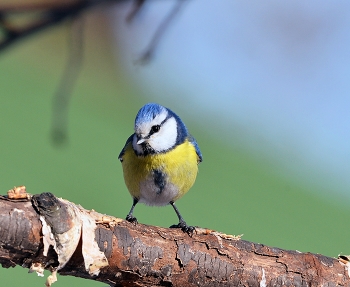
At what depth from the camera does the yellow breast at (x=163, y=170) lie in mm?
2609

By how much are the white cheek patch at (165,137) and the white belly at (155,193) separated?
146mm

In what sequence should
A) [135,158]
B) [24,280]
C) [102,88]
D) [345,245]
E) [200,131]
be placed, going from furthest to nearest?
[102,88] → [200,131] → [345,245] → [24,280] → [135,158]

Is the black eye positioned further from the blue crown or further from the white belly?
the white belly

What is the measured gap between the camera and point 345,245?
18.4 ft

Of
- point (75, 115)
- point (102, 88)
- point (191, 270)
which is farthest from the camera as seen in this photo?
point (102, 88)

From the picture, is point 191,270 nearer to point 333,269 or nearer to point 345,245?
point 333,269

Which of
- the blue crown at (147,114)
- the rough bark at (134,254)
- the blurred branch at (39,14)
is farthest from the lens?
the blue crown at (147,114)

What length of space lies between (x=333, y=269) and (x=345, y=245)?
12.1 ft

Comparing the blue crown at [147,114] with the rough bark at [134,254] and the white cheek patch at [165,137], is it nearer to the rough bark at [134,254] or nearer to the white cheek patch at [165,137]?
the white cheek patch at [165,137]

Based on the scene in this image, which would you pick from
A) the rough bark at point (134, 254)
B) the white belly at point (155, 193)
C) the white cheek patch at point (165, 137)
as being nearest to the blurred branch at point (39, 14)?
the rough bark at point (134, 254)

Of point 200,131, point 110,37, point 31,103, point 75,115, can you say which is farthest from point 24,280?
point 110,37

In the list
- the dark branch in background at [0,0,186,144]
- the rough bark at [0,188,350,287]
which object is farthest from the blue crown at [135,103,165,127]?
the rough bark at [0,188,350,287]

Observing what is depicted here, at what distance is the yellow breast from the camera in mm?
2609

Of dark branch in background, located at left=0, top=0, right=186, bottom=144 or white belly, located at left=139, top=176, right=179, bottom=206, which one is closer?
dark branch in background, located at left=0, top=0, right=186, bottom=144
